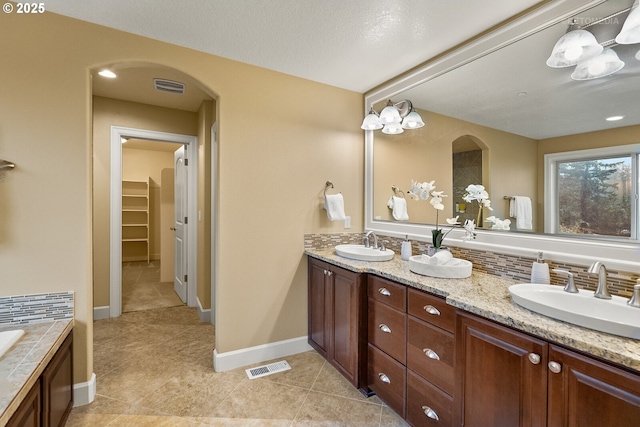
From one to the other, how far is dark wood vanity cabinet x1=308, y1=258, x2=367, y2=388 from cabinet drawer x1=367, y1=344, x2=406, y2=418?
0.07m

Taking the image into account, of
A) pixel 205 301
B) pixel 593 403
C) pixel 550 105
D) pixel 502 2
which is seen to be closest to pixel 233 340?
pixel 205 301

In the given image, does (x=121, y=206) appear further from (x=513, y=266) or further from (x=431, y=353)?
(x=513, y=266)

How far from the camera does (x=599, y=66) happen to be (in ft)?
4.72

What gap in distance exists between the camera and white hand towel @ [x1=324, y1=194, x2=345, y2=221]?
2664 mm

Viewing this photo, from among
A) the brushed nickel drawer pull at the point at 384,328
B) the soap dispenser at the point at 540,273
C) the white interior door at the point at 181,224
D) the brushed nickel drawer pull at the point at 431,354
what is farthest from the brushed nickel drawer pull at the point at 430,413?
the white interior door at the point at 181,224

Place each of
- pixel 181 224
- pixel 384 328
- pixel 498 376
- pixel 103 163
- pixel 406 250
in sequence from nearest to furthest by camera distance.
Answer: pixel 498 376, pixel 384 328, pixel 406 250, pixel 103 163, pixel 181 224

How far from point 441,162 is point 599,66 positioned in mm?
1031

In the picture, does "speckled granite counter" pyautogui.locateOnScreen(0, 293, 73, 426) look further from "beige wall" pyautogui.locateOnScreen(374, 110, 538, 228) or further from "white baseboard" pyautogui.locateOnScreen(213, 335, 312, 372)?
"beige wall" pyautogui.locateOnScreen(374, 110, 538, 228)

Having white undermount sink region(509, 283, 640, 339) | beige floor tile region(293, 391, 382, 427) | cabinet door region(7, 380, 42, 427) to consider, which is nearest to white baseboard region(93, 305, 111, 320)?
cabinet door region(7, 380, 42, 427)

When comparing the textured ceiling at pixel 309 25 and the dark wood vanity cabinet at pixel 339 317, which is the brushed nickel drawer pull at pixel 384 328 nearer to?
the dark wood vanity cabinet at pixel 339 317

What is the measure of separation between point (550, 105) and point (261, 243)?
84.9 inches

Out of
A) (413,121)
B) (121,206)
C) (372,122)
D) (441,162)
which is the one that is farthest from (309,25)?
(121,206)

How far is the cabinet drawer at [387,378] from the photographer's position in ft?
5.75

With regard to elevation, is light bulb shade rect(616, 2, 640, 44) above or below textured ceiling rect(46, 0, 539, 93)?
below
